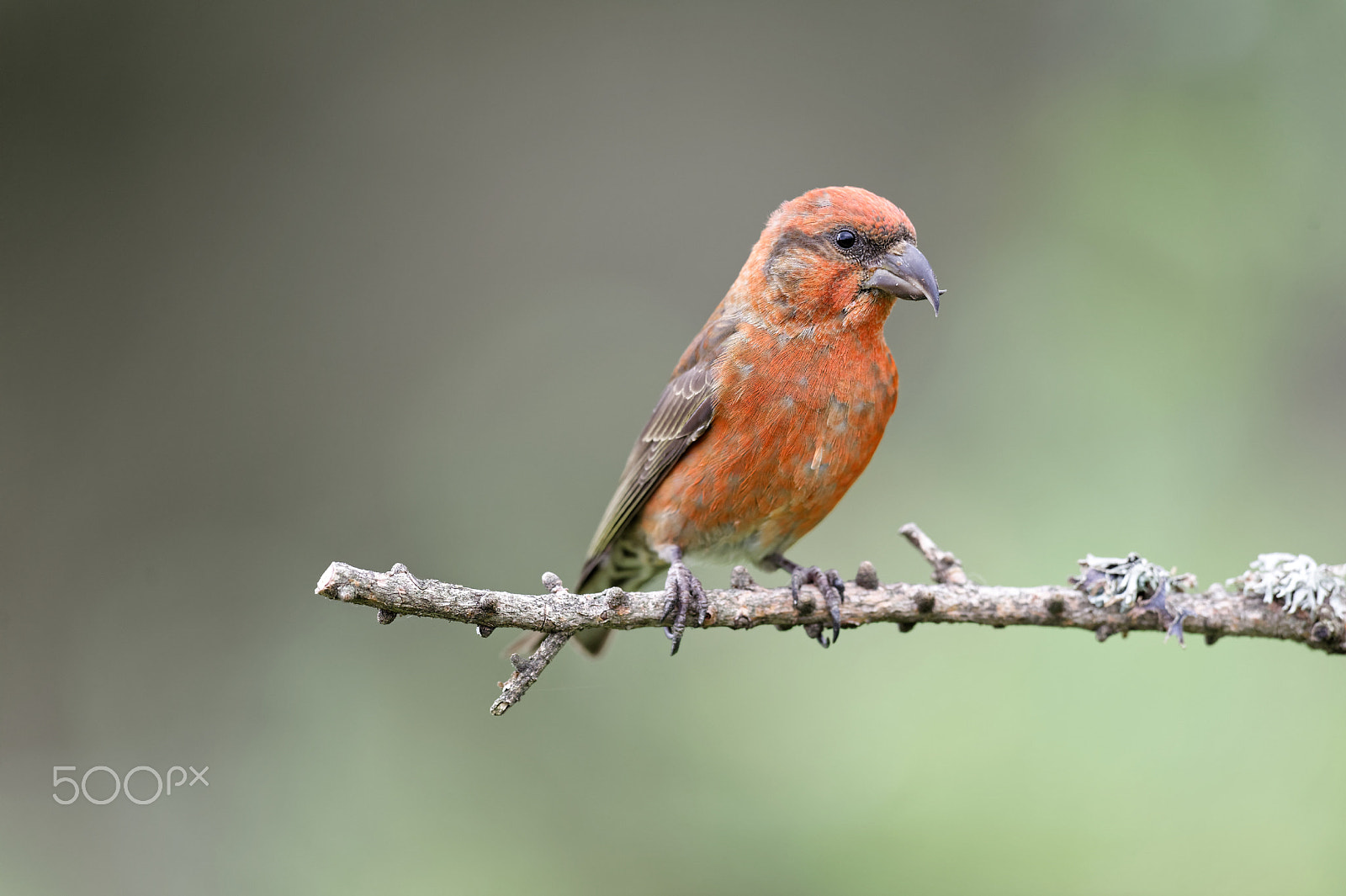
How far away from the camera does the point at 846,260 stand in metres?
4.14

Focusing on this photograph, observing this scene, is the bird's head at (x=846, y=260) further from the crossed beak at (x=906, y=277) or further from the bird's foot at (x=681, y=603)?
the bird's foot at (x=681, y=603)

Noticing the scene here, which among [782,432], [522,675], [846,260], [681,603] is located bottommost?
[522,675]

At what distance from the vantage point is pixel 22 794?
595 centimetres

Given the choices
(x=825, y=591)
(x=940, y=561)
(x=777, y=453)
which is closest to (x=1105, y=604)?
(x=940, y=561)

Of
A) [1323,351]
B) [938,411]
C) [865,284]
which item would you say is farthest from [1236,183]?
[865,284]

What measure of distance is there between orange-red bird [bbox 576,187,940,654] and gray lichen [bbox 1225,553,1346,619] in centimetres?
132

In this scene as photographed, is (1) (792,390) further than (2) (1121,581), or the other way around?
(1) (792,390)

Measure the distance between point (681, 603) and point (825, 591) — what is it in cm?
55

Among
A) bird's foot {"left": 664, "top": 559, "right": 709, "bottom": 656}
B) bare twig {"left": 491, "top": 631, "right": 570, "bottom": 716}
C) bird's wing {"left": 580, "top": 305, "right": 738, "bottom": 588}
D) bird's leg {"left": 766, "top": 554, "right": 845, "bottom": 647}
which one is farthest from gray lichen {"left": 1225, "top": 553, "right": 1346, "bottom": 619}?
bare twig {"left": 491, "top": 631, "right": 570, "bottom": 716}

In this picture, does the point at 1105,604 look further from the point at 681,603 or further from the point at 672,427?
the point at 672,427

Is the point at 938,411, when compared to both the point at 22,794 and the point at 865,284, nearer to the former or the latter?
the point at 865,284

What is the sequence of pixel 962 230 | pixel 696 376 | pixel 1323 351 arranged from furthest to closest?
pixel 962 230
pixel 1323 351
pixel 696 376

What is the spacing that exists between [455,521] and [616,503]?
9.29 ft

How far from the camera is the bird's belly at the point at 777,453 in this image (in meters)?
4.07
